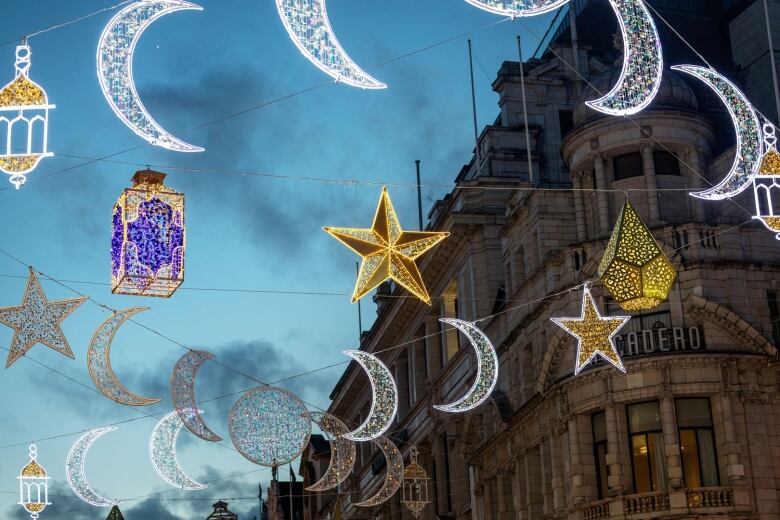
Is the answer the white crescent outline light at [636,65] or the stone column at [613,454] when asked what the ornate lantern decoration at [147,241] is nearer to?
the white crescent outline light at [636,65]

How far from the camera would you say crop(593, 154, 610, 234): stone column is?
4238cm

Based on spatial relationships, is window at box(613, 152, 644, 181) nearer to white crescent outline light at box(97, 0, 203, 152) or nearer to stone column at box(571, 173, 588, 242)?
stone column at box(571, 173, 588, 242)

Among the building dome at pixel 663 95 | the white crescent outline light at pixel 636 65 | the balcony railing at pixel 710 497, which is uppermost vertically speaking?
the building dome at pixel 663 95

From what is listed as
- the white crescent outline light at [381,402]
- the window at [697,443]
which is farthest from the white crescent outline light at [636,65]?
the window at [697,443]

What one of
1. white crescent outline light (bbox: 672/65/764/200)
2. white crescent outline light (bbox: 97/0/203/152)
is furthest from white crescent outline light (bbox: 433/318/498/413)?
white crescent outline light (bbox: 97/0/203/152)

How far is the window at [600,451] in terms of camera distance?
39969 mm

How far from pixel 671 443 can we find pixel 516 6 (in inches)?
828

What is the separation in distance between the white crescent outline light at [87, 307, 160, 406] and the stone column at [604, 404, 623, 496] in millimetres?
16159

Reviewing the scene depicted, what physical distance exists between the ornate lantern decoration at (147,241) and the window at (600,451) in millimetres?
18217

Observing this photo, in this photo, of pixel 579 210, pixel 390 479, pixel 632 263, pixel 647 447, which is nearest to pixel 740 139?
pixel 632 263

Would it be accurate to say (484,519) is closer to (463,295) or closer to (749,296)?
(463,295)

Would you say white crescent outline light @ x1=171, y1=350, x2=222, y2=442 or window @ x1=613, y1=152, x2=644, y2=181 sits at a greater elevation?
window @ x1=613, y1=152, x2=644, y2=181

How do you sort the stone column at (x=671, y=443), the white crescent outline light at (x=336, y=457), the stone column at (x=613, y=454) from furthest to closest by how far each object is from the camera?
the white crescent outline light at (x=336, y=457) → the stone column at (x=613, y=454) → the stone column at (x=671, y=443)

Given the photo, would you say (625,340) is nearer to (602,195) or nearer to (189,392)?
(602,195)
